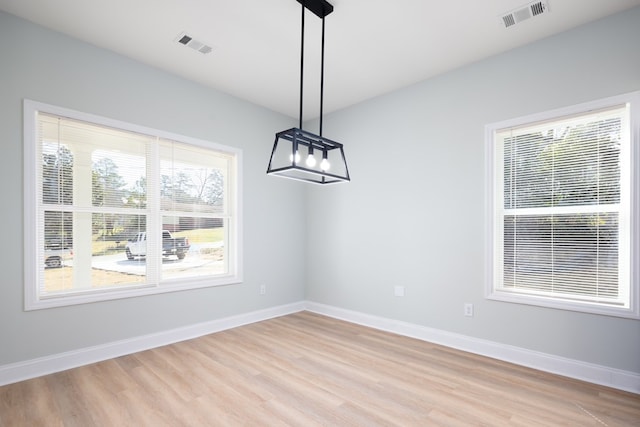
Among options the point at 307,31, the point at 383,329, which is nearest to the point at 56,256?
the point at 307,31

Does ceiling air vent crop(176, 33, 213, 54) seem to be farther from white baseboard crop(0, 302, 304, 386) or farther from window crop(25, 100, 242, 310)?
white baseboard crop(0, 302, 304, 386)

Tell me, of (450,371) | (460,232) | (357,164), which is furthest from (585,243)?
(357,164)

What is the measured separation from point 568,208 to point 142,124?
4377 mm

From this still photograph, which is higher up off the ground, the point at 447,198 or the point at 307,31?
the point at 307,31

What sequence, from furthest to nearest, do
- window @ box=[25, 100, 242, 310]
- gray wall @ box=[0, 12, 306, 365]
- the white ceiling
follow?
window @ box=[25, 100, 242, 310]
gray wall @ box=[0, 12, 306, 365]
the white ceiling

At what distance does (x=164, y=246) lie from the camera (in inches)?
150

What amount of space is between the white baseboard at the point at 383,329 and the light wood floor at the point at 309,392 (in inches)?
3.9

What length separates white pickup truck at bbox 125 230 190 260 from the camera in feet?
11.6

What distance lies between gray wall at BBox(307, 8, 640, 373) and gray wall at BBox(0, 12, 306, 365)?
0.74 meters

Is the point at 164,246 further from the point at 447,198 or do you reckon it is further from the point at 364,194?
the point at 447,198

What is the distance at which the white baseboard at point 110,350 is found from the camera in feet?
8.95

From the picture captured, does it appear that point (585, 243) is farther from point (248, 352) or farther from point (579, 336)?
point (248, 352)

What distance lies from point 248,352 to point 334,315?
169cm

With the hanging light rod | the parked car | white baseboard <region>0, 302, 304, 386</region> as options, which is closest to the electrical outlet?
white baseboard <region>0, 302, 304, 386</region>
